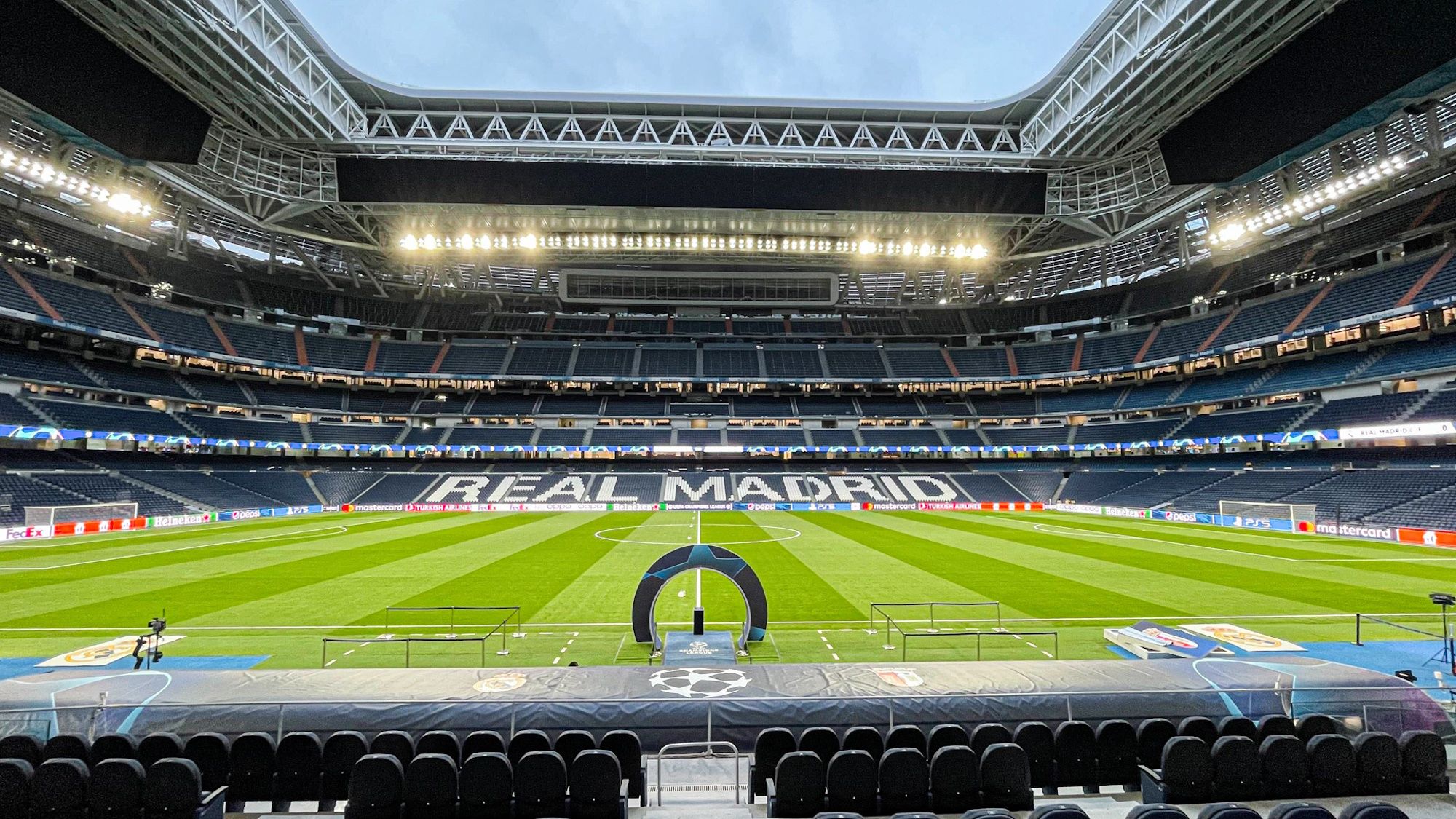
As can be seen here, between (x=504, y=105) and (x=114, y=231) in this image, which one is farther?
(x=114, y=231)

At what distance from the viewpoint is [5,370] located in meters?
37.5

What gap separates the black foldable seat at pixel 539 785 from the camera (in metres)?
5.37

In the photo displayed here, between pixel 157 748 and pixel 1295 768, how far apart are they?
432 inches

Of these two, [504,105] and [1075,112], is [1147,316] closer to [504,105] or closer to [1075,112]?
[1075,112]

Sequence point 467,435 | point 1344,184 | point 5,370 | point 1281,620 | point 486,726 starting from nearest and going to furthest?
1. point 486,726
2. point 1281,620
3. point 1344,184
4. point 5,370
5. point 467,435

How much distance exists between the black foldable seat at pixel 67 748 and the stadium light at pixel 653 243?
35806 mm

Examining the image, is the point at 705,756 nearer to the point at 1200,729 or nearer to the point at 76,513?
the point at 1200,729

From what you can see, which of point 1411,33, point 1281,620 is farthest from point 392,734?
point 1411,33

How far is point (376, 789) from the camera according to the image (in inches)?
210

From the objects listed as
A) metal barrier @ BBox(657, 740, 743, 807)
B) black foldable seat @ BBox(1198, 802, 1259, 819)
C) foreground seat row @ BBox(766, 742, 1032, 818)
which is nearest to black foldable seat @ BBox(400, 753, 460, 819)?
metal barrier @ BBox(657, 740, 743, 807)

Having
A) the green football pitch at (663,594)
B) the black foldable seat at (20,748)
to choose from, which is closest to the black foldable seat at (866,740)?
the green football pitch at (663,594)

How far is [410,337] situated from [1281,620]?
227 ft

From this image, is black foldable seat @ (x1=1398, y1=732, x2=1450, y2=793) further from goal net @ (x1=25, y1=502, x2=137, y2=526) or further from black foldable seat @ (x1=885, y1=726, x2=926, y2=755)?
goal net @ (x1=25, y1=502, x2=137, y2=526)

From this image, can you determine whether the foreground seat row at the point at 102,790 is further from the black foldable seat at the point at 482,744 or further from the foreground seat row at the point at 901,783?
the foreground seat row at the point at 901,783
